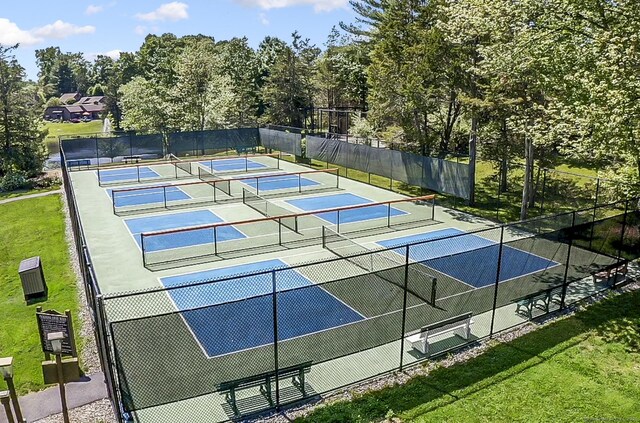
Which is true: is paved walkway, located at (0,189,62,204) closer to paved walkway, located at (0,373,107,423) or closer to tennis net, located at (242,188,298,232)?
tennis net, located at (242,188,298,232)

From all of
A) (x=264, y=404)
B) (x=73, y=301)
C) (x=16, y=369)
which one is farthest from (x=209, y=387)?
(x=73, y=301)

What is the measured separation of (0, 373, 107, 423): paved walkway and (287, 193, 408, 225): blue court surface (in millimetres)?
12099

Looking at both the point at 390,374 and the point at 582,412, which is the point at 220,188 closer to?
the point at 390,374

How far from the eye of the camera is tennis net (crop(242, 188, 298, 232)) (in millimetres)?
18484

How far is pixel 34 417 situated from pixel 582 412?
A: 8.91 metres

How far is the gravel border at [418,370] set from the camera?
316 inches

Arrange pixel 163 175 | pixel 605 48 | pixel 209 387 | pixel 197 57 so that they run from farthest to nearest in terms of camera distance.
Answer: pixel 197 57, pixel 163 175, pixel 605 48, pixel 209 387

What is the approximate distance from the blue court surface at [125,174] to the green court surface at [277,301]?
10523 millimetres

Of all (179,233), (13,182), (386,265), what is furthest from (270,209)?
(13,182)

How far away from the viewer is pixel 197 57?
4222 cm

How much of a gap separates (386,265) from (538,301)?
13.2 ft

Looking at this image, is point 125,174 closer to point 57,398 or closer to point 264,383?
point 57,398

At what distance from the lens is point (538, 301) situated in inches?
470

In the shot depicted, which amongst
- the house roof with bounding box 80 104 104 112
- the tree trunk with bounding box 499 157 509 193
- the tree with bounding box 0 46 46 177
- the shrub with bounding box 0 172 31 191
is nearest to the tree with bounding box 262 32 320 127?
the tree with bounding box 0 46 46 177
